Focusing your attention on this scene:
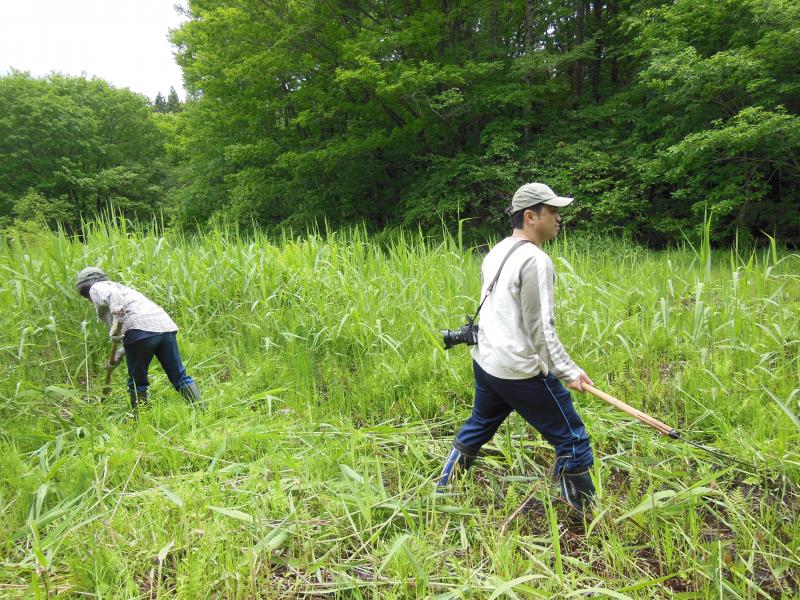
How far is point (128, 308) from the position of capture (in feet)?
10.4

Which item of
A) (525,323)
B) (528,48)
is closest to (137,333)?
(525,323)

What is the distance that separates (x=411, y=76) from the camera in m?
10.2

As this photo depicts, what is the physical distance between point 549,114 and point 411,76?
4.08 m

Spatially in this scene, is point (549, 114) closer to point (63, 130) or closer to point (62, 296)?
point (62, 296)

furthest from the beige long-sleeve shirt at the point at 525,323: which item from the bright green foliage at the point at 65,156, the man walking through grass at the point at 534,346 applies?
the bright green foliage at the point at 65,156

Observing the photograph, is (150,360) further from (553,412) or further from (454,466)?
(553,412)

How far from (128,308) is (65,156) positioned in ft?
79.3

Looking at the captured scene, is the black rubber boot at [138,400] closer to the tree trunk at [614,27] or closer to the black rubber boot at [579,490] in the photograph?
the black rubber boot at [579,490]

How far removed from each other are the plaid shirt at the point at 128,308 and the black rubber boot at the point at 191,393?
44cm

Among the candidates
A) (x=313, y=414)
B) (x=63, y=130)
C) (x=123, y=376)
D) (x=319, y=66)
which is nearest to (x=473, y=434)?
(x=313, y=414)

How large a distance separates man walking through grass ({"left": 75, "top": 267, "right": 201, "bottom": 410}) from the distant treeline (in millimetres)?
8562

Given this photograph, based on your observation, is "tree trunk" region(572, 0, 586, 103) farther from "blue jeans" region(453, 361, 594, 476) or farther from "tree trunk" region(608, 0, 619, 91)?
"blue jeans" region(453, 361, 594, 476)

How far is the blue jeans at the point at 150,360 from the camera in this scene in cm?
316

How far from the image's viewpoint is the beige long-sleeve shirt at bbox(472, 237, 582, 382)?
1873mm
